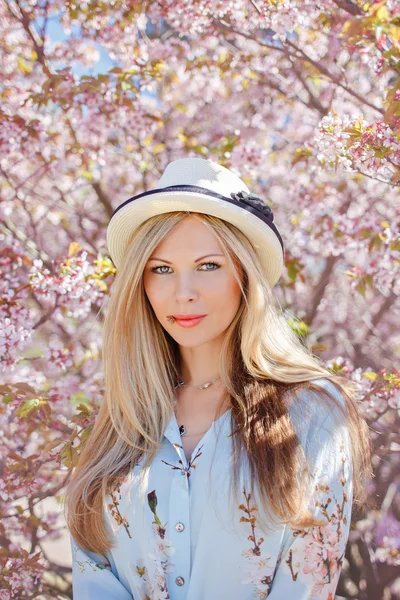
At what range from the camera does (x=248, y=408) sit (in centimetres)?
179

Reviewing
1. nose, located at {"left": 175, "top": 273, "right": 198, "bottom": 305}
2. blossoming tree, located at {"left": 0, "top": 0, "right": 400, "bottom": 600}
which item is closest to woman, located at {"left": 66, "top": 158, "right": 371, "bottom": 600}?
nose, located at {"left": 175, "top": 273, "right": 198, "bottom": 305}

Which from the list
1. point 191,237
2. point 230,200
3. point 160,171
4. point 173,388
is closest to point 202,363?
point 173,388

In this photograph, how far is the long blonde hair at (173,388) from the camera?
67.2 inches

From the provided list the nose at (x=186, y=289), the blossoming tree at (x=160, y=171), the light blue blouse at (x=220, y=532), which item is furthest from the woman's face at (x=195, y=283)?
the blossoming tree at (x=160, y=171)

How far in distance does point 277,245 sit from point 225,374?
424mm

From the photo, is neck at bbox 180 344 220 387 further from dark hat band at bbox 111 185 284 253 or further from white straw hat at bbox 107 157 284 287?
dark hat band at bbox 111 185 284 253

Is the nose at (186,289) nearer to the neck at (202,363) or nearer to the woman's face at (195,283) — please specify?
the woman's face at (195,283)

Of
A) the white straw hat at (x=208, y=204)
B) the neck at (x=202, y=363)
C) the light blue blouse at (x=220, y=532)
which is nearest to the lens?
the light blue blouse at (x=220, y=532)

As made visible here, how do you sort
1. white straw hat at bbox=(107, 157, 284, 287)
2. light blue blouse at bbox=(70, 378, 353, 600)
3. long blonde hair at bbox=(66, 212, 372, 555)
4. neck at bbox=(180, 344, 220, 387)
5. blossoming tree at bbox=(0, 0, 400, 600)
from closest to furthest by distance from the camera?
light blue blouse at bbox=(70, 378, 353, 600) → long blonde hair at bbox=(66, 212, 372, 555) → white straw hat at bbox=(107, 157, 284, 287) → neck at bbox=(180, 344, 220, 387) → blossoming tree at bbox=(0, 0, 400, 600)

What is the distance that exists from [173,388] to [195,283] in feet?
1.43

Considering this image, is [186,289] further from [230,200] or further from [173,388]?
[173,388]

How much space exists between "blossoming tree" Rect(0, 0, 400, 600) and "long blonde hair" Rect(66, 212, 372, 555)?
30 centimetres

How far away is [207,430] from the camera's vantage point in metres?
1.86

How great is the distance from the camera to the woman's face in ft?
5.96
